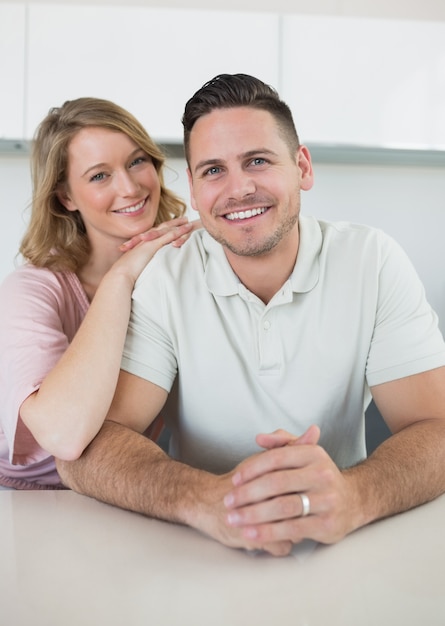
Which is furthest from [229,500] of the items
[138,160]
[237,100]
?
[138,160]

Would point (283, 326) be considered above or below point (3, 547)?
above

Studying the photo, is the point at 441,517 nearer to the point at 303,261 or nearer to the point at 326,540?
the point at 326,540

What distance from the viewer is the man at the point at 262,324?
1308 mm

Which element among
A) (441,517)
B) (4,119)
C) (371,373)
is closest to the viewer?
(441,517)

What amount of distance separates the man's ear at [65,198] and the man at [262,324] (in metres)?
0.46

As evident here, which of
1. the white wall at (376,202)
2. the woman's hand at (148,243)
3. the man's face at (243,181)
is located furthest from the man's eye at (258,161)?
the white wall at (376,202)

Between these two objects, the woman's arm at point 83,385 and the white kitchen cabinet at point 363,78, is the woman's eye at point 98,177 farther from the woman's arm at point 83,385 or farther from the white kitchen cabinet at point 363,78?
the white kitchen cabinet at point 363,78

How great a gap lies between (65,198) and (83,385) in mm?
755

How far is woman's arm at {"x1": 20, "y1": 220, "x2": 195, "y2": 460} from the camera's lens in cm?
120

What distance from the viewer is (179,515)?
993mm

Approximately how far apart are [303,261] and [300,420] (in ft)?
1.03

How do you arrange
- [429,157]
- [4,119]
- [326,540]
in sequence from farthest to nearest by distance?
1. [429,157]
2. [4,119]
3. [326,540]

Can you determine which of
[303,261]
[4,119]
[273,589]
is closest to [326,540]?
[273,589]

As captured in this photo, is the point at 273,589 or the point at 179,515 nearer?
the point at 273,589
